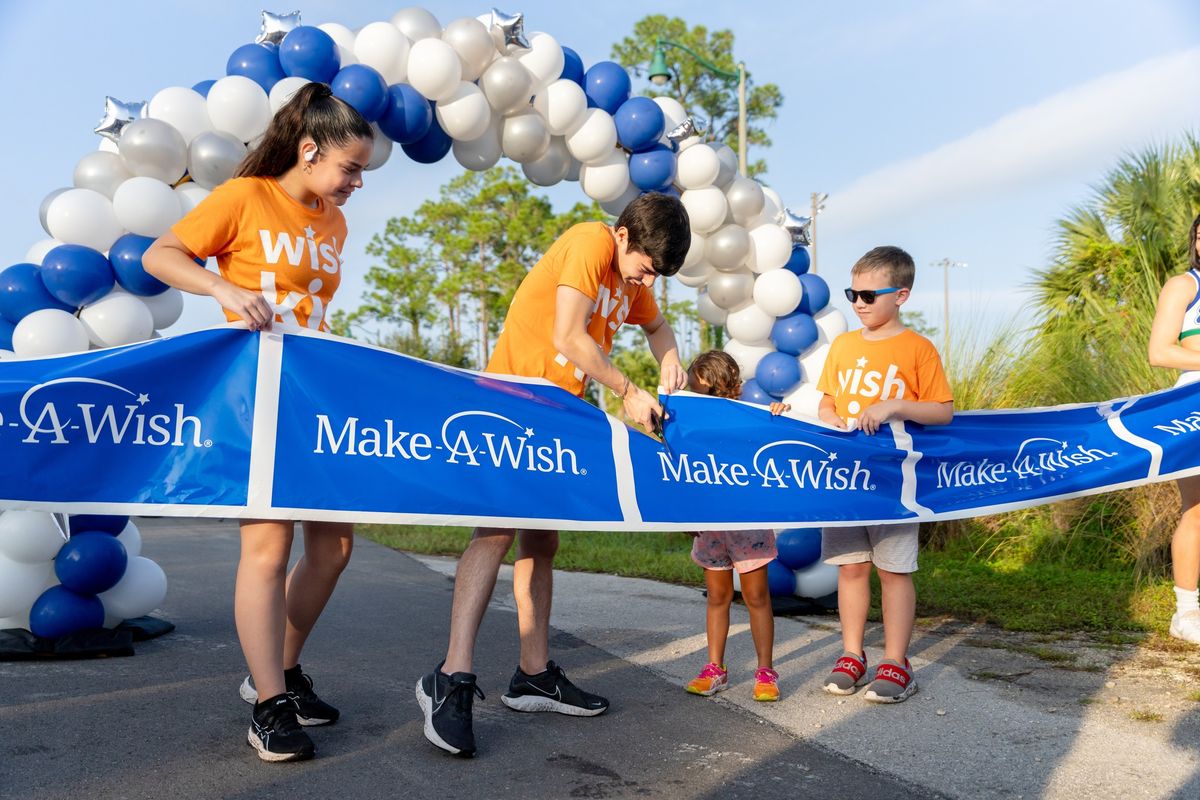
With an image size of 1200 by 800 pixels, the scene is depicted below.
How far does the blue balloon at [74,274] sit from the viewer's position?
5.24 metres

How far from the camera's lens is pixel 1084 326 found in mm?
9719

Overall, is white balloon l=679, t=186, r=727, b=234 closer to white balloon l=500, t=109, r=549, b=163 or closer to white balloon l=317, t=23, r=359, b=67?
white balloon l=500, t=109, r=549, b=163

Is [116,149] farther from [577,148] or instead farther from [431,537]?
[431,537]

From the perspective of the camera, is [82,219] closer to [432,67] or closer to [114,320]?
[114,320]

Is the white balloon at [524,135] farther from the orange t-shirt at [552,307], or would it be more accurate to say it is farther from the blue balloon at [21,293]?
the orange t-shirt at [552,307]

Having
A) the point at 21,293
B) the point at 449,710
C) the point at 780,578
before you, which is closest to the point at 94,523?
the point at 21,293

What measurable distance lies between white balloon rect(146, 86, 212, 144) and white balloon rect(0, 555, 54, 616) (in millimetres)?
2431

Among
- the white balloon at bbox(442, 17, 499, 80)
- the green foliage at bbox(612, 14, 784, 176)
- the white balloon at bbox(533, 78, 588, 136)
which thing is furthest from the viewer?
the green foliage at bbox(612, 14, 784, 176)

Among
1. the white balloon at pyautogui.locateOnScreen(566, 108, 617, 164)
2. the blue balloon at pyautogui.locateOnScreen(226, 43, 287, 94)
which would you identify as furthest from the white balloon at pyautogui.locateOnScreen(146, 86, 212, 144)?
the white balloon at pyautogui.locateOnScreen(566, 108, 617, 164)

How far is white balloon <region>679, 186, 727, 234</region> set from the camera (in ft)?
23.0

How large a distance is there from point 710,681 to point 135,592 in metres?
3.02

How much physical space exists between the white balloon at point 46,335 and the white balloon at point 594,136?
3.32m

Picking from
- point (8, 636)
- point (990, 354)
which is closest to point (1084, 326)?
point (990, 354)

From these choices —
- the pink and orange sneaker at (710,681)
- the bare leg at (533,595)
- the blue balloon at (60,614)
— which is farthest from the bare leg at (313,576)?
the blue balloon at (60,614)
